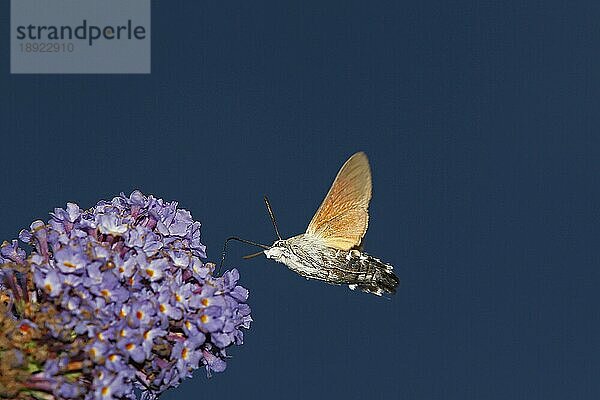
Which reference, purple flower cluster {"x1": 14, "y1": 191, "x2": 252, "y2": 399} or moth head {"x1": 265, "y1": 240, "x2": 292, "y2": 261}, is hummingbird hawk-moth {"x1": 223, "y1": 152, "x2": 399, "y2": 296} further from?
purple flower cluster {"x1": 14, "y1": 191, "x2": 252, "y2": 399}

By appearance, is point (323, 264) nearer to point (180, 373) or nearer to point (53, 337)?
point (180, 373)

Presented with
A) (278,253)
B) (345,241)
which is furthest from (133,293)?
(345,241)

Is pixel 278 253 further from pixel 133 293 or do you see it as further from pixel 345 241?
pixel 133 293

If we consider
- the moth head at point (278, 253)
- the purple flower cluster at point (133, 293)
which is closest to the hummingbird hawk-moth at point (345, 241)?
the moth head at point (278, 253)

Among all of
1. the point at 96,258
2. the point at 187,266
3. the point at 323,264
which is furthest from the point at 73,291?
the point at 323,264

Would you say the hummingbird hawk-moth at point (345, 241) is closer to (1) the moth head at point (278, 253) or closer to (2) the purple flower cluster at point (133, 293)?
(1) the moth head at point (278, 253)

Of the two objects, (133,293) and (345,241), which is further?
(345,241)
